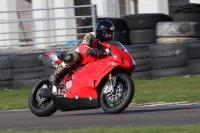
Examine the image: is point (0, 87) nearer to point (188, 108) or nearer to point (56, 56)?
point (56, 56)

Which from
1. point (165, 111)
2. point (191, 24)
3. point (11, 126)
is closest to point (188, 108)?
point (165, 111)

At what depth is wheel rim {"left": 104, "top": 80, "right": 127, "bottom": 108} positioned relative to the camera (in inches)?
328

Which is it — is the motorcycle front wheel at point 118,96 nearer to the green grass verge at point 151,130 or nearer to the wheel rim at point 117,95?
the wheel rim at point 117,95

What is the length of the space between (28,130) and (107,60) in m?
Result: 1.65

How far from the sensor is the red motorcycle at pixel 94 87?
8383mm

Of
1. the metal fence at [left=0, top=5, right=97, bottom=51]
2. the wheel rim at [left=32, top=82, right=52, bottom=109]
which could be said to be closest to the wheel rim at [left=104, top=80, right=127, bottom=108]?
the wheel rim at [left=32, top=82, right=52, bottom=109]

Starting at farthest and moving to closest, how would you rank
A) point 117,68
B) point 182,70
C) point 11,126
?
point 182,70 < point 117,68 < point 11,126

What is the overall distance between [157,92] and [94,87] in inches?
130

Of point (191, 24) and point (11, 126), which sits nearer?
point (11, 126)

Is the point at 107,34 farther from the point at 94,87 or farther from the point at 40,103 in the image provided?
the point at 40,103

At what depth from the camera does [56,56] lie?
9.09m

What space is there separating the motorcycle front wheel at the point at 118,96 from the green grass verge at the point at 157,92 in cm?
233

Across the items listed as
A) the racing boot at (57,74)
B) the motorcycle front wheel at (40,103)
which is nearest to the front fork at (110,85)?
the racing boot at (57,74)

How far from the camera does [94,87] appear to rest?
8609 mm
